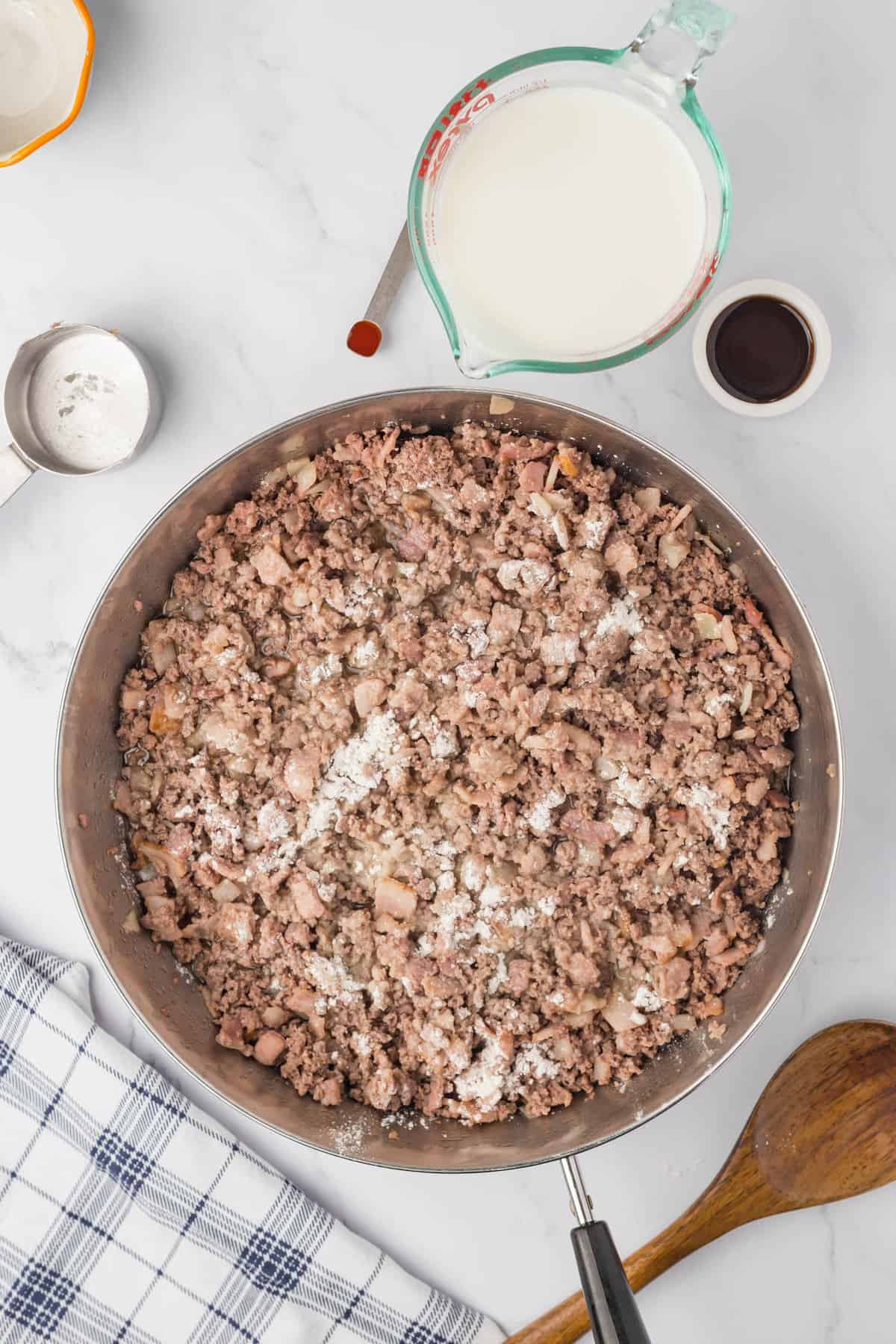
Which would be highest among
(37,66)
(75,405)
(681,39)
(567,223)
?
(681,39)

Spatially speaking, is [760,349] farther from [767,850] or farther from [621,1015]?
[621,1015]

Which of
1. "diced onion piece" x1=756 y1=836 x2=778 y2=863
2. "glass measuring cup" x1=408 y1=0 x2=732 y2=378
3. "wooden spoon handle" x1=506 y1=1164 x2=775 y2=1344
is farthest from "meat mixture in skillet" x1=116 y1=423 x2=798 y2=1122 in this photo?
"wooden spoon handle" x1=506 y1=1164 x2=775 y2=1344

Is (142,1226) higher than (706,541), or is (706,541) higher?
(706,541)

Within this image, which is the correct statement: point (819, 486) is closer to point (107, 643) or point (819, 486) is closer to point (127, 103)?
point (107, 643)

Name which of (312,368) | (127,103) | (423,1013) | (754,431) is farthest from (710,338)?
(423,1013)

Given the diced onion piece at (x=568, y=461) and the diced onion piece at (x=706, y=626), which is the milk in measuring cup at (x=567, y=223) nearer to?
the diced onion piece at (x=568, y=461)

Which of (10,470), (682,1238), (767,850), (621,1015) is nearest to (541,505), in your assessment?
(767,850)

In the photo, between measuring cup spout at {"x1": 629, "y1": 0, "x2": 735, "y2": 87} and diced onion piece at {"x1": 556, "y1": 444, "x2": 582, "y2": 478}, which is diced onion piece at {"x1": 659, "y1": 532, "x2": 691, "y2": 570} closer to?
diced onion piece at {"x1": 556, "y1": 444, "x2": 582, "y2": 478}
